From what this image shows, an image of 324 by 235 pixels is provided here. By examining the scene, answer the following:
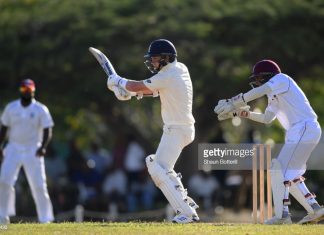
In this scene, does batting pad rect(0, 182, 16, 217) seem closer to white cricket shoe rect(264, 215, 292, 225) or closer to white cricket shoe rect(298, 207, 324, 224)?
white cricket shoe rect(264, 215, 292, 225)

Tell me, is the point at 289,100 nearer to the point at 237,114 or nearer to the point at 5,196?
the point at 237,114

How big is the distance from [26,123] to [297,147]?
4.93 m

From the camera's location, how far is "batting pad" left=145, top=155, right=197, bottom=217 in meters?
10.5

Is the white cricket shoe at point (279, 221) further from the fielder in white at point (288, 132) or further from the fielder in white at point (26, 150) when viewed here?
the fielder in white at point (26, 150)

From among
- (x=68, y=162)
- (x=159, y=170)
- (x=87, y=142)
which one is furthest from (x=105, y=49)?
(x=159, y=170)

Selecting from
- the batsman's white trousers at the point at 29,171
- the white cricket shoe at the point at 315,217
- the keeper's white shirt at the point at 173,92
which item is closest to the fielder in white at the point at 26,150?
the batsman's white trousers at the point at 29,171

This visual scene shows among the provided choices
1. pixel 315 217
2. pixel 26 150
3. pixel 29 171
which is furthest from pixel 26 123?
pixel 315 217

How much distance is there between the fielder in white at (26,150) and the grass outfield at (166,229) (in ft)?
10.7

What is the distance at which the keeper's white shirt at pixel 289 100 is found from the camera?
10.5 metres

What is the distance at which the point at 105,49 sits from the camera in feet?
70.6

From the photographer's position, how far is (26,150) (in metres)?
14.1

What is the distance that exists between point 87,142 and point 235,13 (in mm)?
7771

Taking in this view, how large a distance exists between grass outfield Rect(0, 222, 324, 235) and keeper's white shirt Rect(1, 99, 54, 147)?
11.5 feet

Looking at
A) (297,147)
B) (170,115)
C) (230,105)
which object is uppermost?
(230,105)
